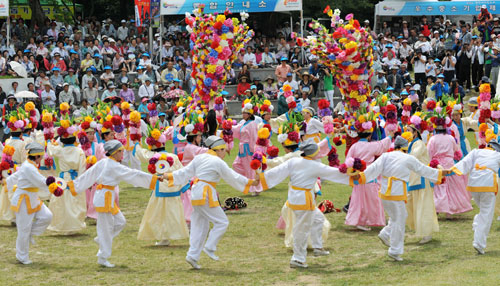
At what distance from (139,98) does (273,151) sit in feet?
46.1

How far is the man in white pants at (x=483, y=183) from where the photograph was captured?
10141 mm

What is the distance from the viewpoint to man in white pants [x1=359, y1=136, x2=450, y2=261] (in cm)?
991

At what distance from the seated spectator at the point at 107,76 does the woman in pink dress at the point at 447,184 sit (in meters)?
13.7

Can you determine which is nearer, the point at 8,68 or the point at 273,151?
the point at 273,151

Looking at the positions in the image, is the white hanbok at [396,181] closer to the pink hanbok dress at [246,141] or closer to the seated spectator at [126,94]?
the pink hanbok dress at [246,141]

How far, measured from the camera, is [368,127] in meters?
11.8

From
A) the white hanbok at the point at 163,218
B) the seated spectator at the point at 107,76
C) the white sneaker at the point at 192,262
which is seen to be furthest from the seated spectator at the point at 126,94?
the white sneaker at the point at 192,262

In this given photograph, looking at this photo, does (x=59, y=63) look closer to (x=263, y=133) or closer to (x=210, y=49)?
(x=210, y=49)

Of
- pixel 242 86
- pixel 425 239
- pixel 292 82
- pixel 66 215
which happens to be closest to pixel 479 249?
pixel 425 239

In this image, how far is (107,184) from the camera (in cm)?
994

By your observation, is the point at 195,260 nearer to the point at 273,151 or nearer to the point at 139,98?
the point at 273,151

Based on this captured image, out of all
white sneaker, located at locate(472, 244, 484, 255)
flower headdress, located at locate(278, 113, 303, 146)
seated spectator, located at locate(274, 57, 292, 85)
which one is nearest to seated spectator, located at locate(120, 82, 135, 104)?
seated spectator, located at locate(274, 57, 292, 85)

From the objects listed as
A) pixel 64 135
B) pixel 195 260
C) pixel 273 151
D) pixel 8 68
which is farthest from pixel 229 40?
pixel 8 68

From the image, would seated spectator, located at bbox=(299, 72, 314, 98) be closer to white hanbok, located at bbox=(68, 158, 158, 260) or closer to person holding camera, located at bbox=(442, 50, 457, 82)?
person holding camera, located at bbox=(442, 50, 457, 82)
